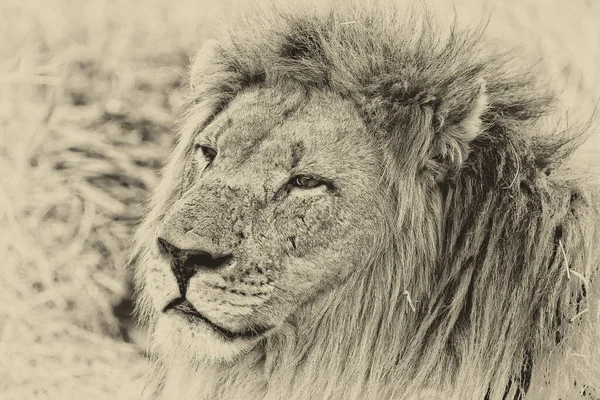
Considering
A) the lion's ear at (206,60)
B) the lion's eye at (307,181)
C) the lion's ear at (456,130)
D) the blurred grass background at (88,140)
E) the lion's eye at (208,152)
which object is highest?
the lion's ear at (456,130)

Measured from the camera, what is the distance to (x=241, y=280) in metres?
3.12

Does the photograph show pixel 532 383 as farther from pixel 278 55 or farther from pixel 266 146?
pixel 278 55

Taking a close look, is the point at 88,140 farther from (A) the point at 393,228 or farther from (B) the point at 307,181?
(A) the point at 393,228

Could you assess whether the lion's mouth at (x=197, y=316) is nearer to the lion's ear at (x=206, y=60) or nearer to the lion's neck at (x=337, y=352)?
the lion's neck at (x=337, y=352)

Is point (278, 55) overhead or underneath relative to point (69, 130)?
overhead

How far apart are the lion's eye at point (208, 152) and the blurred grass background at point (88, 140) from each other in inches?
49.3

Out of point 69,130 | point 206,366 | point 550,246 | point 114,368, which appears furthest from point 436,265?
point 69,130

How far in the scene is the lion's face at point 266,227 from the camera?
310cm

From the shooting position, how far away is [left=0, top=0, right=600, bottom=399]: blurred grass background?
4695 millimetres

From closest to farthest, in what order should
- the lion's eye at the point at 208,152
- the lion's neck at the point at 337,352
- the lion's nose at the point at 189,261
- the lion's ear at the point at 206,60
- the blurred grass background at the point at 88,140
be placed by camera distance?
the lion's nose at the point at 189,261, the lion's neck at the point at 337,352, the lion's eye at the point at 208,152, the lion's ear at the point at 206,60, the blurred grass background at the point at 88,140

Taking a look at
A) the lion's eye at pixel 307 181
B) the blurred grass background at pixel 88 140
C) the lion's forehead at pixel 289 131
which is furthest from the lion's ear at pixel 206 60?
the blurred grass background at pixel 88 140

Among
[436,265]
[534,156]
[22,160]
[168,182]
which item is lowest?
[22,160]

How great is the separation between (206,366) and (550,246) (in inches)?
54.2

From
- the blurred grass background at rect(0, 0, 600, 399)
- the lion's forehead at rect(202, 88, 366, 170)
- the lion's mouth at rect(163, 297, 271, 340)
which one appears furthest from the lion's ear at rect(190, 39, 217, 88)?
the lion's mouth at rect(163, 297, 271, 340)
